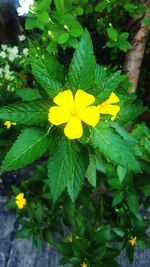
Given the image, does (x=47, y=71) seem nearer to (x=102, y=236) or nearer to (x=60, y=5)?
(x=60, y=5)

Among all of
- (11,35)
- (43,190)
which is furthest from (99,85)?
(11,35)

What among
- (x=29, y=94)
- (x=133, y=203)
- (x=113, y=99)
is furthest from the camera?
(x=133, y=203)

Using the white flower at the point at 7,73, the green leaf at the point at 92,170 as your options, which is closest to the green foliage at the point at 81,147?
the green leaf at the point at 92,170

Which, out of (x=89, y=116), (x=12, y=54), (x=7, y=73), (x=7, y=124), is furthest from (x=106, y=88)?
(x=12, y=54)

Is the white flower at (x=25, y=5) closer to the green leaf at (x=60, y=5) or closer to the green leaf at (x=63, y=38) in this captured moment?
the green leaf at (x=60, y=5)

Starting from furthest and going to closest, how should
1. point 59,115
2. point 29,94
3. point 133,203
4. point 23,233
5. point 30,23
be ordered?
1. point 23,233
2. point 133,203
3. point 30,23
4. point 29,94
5. point 59,115

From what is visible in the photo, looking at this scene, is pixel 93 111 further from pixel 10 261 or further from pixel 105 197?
pixel 10 261

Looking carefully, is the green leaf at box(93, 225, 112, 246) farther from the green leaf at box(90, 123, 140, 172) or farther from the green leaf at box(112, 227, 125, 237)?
the green leaf at box(90, 123, 140, 172)
